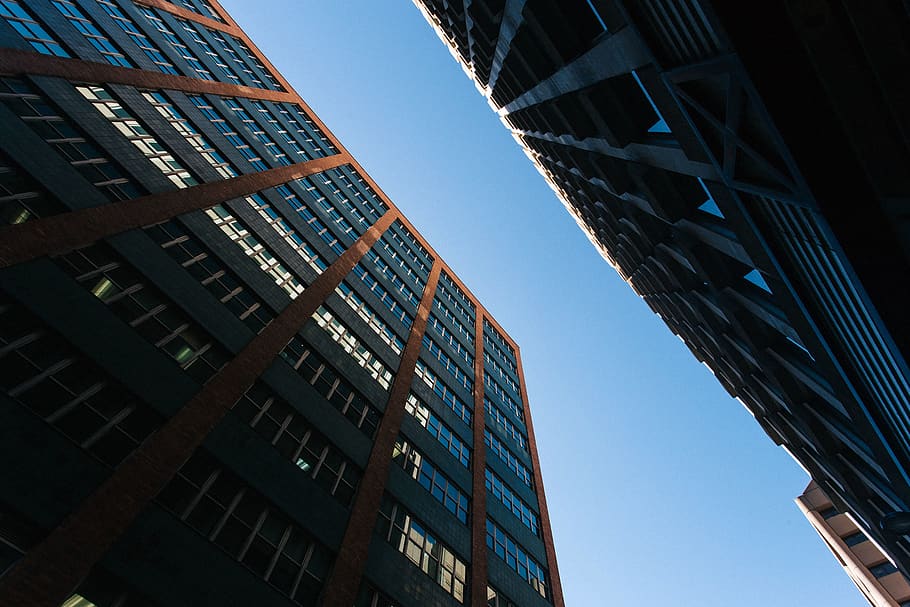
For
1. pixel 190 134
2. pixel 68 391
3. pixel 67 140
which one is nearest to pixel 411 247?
pixel 190 134

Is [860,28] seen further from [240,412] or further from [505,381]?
[505,381]

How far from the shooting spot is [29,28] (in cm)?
1969

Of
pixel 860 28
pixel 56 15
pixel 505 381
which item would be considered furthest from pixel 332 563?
pixel 505 381

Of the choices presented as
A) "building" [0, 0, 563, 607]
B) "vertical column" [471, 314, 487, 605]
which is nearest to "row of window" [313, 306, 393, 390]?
"building" [0, 0, 563, 607]

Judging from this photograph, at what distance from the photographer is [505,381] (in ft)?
149

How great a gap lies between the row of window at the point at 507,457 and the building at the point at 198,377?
0.26 metres

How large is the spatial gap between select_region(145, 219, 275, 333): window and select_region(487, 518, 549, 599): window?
16923 millimetres

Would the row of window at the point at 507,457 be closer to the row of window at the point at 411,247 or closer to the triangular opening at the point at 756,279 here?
the row of window at the point at 411,247

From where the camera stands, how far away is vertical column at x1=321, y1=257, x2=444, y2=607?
51.8 feet

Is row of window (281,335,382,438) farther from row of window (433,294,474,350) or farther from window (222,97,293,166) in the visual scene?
row of window (433,294,474,350)

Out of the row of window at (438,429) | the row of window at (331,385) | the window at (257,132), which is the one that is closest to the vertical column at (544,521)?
the row of window at (438,429)

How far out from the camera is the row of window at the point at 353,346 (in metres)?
25.2

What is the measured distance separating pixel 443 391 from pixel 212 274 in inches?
680

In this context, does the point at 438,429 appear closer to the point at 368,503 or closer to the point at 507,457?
the point at 507,457
